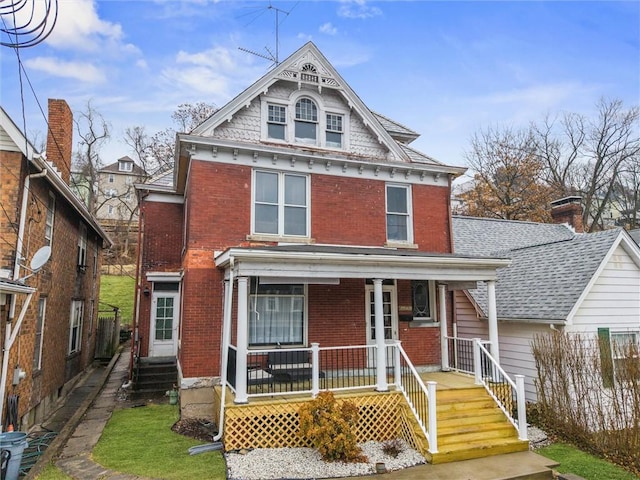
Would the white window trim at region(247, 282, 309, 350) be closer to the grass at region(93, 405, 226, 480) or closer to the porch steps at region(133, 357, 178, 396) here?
the grass at region(93, 405, 226, 480)

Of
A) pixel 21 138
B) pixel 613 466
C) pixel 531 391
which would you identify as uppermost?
pixel 21 138

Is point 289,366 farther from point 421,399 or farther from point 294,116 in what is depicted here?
point 294,116

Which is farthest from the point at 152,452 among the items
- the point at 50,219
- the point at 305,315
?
the point at 50,219

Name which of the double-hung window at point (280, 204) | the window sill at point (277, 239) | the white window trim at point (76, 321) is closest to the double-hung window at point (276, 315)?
the window sill at point (277, 239)

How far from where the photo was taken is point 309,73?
11766 mm

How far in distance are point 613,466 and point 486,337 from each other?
5.09 metres

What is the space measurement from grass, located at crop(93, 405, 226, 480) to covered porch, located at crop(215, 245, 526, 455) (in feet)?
3.36

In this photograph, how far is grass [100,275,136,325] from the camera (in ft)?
95.5

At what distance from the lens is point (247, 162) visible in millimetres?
10898

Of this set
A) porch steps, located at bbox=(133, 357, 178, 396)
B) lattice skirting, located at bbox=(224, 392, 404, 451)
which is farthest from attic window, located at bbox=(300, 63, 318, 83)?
porch steps, located at bbox=(133, 357, 178, 396)

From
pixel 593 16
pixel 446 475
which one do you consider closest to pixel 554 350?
pixel 446 475

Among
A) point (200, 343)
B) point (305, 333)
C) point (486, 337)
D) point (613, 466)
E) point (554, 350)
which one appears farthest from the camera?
point (486, 337)

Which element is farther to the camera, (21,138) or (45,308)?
(45,308)

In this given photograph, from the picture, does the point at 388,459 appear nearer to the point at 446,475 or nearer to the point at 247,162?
the point at 446,475
